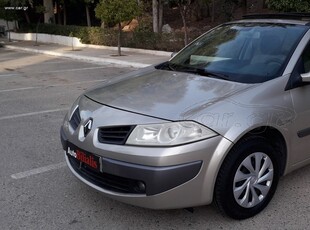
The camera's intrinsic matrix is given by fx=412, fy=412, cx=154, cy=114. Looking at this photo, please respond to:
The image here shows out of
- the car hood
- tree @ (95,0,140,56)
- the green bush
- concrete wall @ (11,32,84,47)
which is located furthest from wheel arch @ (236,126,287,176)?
concrete wall @ (11,32,84,47)

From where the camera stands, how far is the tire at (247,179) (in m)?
2.98

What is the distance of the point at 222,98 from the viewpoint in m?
3.10

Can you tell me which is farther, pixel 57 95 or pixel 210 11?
pixel 210 11

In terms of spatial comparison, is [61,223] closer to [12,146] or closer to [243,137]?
[243,137]

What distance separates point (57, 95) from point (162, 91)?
5633mm

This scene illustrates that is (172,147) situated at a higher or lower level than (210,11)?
lower

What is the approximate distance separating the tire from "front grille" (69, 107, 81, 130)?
4.12 feet

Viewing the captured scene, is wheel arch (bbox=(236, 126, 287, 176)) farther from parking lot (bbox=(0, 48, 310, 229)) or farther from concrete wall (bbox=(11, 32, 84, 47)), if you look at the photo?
concrete wall (bbox=(11, 32, 84, 47))

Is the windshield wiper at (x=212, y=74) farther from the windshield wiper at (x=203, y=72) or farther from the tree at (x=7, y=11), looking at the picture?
the tree at (x=7, y=11)

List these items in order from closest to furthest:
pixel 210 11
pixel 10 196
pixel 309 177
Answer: pixel 10 196 < pixel 309 177 < pixel 210 11

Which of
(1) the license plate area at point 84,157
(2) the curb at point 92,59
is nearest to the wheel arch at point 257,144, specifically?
(1) the license plate area at point 84,157

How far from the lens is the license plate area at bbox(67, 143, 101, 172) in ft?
10.1

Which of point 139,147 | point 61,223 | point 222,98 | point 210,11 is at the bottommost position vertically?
point 61,223

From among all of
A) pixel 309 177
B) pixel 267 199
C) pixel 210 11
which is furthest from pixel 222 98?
pixel 210 11
